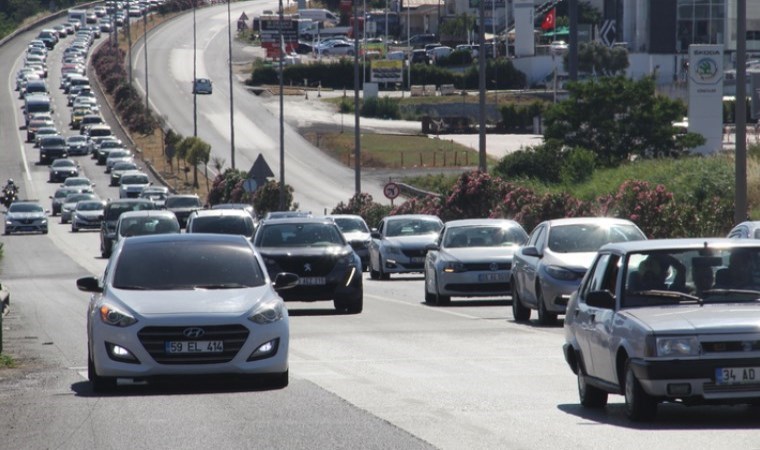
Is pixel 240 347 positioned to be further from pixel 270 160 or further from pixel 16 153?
pixel 16 153

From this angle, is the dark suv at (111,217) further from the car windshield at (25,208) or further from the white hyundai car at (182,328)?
the white hyundai car at (182,328)

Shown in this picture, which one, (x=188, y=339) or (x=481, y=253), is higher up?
(x=188, y=339)

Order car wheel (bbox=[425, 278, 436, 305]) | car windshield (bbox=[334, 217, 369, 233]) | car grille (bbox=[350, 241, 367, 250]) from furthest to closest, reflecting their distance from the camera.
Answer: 1. car windshield (bbox=[334, 217, 369, 233])
2. car grille (bbox=[350, 241, 367, 250])
3. car wheel (bbox=[425, 278, 436, 305])

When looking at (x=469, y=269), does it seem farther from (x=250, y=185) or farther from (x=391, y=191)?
(x=250, y=185)

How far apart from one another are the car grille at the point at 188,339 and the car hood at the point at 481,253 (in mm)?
13999

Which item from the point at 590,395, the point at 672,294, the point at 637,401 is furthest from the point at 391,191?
the point at 637,401

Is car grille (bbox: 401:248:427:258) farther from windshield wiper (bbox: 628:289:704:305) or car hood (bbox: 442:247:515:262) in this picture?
windshield wiper (bbox: 628:289:704:305)

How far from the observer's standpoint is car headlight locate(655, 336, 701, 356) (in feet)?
39.9

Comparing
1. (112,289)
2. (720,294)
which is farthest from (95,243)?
(720,294)

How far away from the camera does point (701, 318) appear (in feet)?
40.7

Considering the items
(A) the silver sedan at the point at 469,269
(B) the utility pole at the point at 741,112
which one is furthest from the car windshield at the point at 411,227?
(B) the utility pole at the point at 741,112

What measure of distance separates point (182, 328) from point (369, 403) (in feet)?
6.10

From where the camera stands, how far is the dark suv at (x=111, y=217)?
49.9m

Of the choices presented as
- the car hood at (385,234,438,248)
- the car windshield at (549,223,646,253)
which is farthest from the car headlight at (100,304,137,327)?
the car hood at (385,234,438,248)
